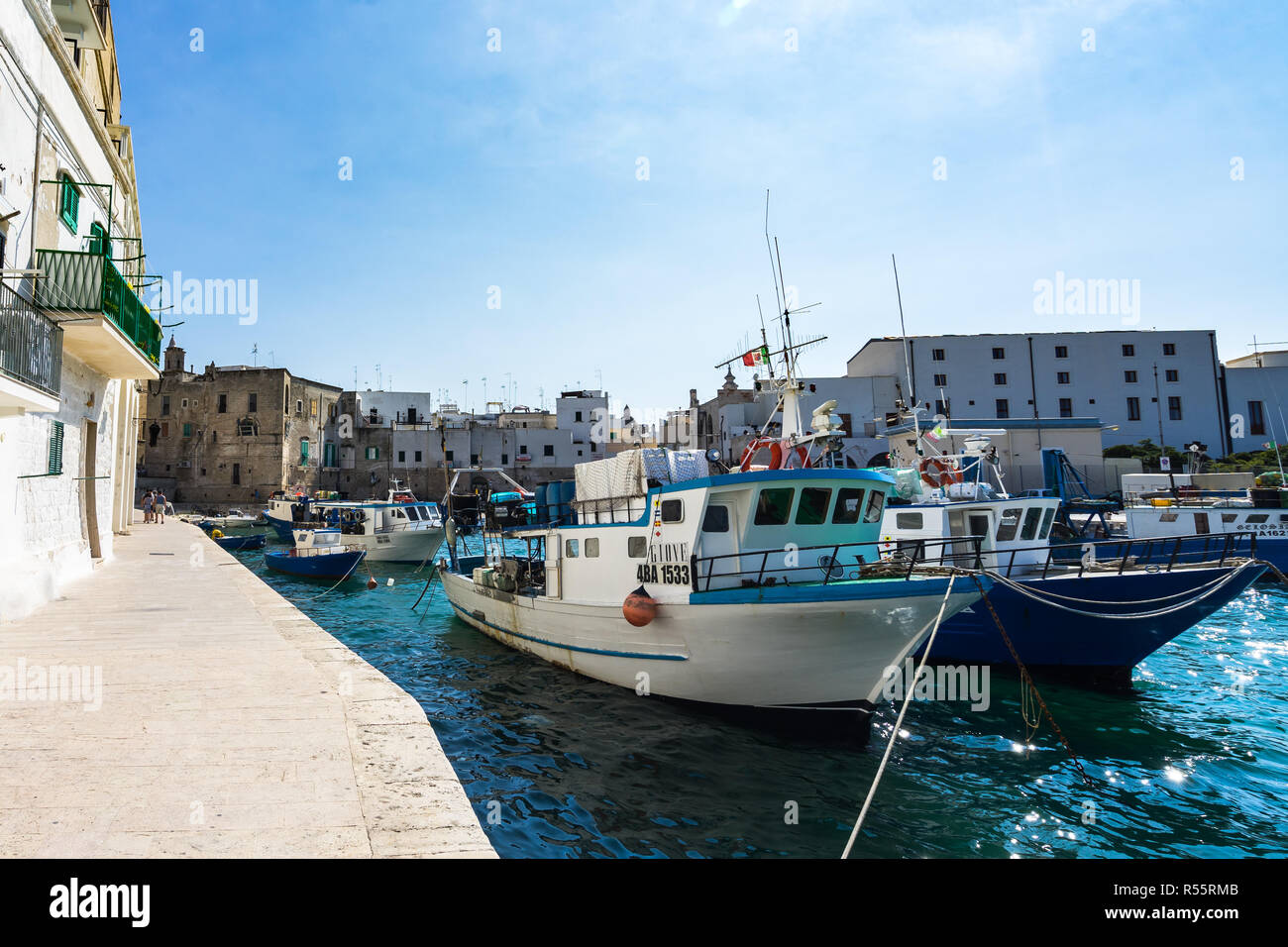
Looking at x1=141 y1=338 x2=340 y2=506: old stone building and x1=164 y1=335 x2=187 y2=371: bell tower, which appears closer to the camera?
x1=141 y1=338 x2=340 y2=506: old stone building

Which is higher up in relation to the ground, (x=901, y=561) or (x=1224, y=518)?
(x=1224, y=518)

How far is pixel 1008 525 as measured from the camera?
1550cm

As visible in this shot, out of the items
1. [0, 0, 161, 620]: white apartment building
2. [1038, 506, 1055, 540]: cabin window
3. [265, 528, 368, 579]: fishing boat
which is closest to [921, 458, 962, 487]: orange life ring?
[1038, 506, 1055, 540]: cabin window

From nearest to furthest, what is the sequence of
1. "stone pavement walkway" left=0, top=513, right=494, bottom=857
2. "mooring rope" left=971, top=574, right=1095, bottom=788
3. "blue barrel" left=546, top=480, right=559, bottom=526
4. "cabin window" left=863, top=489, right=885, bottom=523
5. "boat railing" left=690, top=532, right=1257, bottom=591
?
"stone pavement walkway" left=0, top=513, right=494, bottom=857
"mooring rope" left=971, top=574, right=1095, bottom=788
"boat railing" left=690, top=532, right=1257, bottom=591
"cabin window" left=863, top=489, right=885, bottom=523
"blue barrel" left=546, top=480, right=559, bottom=526

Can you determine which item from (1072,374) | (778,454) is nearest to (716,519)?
(778,454)

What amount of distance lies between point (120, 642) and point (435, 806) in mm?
7178

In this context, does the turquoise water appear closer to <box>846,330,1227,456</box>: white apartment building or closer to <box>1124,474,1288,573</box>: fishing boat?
<box>1124,474,1288,573</box>: fishing boat

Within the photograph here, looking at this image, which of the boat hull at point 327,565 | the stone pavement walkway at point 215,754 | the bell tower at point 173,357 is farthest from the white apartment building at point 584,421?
the stone pavement walkway at point 215,754

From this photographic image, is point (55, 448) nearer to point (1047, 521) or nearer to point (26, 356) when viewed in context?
point (26, 356)

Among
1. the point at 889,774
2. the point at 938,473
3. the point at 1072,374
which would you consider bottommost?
the point at 889,774

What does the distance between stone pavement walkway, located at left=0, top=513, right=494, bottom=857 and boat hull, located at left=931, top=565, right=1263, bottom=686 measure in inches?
466

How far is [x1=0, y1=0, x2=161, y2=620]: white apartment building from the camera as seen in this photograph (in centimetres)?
1062

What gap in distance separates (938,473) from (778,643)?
1053 centimetres
